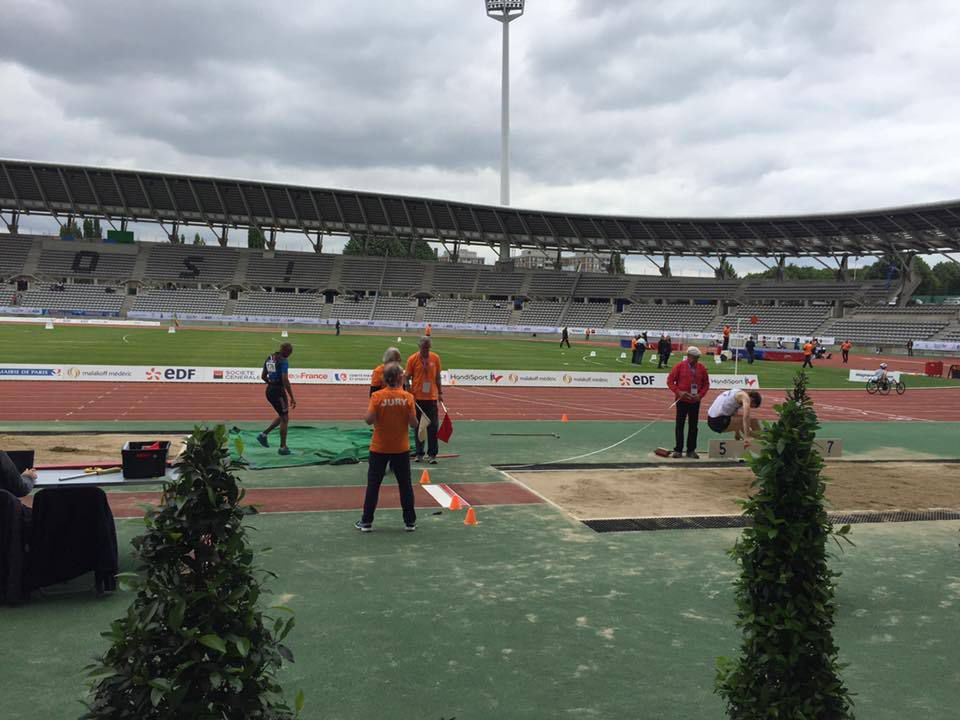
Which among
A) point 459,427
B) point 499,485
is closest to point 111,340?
point 459,427

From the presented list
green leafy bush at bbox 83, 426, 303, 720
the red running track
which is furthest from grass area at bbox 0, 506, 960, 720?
the red running track

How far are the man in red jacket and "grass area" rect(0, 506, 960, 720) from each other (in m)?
4.86

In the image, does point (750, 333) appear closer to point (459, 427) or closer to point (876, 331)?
point (876, 331)

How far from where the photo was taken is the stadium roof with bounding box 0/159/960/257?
71206 millimetres

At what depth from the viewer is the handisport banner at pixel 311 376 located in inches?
894

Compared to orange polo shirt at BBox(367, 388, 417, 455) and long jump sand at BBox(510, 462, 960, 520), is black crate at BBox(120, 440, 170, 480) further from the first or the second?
long jump sand at BBox(510, 462, 960, 520)

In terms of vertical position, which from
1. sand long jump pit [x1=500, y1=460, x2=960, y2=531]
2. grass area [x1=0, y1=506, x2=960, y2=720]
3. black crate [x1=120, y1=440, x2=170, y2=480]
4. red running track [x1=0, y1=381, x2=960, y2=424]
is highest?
black crate [x1=120, y1=440, x2=170, y2=480]

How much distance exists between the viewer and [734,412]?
1238 centimetres

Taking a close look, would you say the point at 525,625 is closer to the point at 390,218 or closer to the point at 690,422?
the point at 690,422

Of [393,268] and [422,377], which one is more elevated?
[393,268]

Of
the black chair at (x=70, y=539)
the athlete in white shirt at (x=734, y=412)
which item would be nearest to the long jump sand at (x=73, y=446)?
the black chair at (x=70, y=539)

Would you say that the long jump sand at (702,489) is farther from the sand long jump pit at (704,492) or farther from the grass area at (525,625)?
the grass area at (525,625)

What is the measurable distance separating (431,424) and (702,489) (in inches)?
175

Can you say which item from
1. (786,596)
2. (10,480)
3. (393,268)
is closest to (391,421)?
(10,480)
